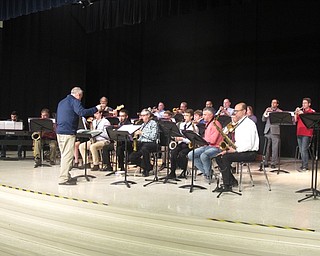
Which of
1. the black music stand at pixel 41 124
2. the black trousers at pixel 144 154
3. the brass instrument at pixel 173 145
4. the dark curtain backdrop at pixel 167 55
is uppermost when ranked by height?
the dark curtain backdrop at pixel 167 55

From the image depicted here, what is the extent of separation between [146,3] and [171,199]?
25.9ft

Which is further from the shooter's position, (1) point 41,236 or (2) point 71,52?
(2) point 71,52

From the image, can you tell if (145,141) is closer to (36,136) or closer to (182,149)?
(182,149)

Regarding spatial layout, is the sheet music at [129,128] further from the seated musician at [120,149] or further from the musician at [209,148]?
the musician at [209,148]

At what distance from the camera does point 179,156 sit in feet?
24.7

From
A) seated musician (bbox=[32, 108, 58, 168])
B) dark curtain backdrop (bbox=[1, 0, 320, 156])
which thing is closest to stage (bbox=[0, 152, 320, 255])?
seated musician (bbox=[32, 108, 58, 168])

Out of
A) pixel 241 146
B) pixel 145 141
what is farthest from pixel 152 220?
pixel 145 141

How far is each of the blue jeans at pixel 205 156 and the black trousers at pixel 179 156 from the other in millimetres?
349

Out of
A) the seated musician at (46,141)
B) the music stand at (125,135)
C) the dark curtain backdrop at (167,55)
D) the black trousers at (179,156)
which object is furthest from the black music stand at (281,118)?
the seated musician at (46,141)

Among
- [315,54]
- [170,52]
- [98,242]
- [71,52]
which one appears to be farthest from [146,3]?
[98,242]

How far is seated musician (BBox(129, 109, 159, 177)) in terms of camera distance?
7449 mm

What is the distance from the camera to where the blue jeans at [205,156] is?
22.4ft

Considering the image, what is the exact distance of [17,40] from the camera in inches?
527

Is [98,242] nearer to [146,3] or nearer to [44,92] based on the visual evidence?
[146,3]
